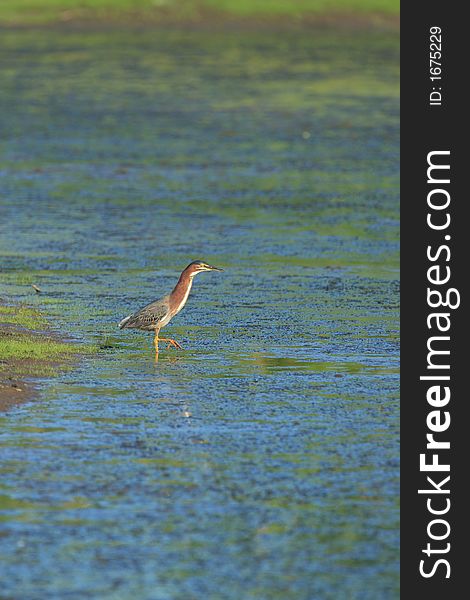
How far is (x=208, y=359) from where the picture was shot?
531 inches

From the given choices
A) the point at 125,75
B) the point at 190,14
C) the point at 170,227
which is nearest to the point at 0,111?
the point at 125,75

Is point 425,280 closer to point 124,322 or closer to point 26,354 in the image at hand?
point 124,322

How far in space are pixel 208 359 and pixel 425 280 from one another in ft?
7.66

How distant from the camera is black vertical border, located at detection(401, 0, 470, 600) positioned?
9.20 meters

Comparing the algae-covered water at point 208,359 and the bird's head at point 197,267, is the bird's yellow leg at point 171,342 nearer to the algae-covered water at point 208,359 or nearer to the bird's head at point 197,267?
the algae-covered water at point 208,359

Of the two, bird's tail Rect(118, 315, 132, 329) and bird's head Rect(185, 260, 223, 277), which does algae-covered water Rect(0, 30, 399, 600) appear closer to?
bird's tail Rect(118, 315, 132, 329)

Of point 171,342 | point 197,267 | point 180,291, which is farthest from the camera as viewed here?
point 197,267

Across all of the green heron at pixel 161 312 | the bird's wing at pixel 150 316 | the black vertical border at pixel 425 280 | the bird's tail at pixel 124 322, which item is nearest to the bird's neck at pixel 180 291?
the green heron at pixel 161 312

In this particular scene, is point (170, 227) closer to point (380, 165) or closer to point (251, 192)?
point (251, 192)

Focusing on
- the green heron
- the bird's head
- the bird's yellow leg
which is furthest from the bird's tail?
the bird's head

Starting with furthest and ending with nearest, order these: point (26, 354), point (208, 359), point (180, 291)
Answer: point (180, 291) → point (208, 359) → point (26, 354)

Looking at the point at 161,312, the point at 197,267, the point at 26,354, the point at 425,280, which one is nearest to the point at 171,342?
the point at 161,312

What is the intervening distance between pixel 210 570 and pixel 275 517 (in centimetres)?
93

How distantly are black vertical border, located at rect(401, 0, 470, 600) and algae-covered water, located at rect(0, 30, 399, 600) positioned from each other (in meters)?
0.17
